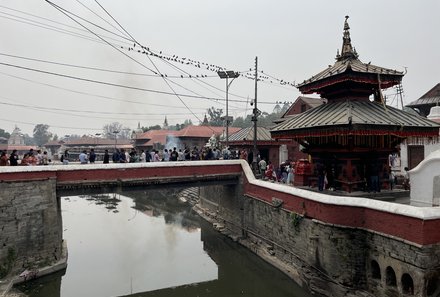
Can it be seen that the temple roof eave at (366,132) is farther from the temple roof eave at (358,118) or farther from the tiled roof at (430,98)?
the tiled roof at (430,98)

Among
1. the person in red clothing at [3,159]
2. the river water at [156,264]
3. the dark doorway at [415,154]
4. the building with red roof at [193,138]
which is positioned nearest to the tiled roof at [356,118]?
the river water at [156,264]

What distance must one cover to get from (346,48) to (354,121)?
5.58 meters

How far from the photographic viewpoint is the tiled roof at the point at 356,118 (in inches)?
481

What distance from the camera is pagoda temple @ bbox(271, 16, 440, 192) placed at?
12.6 meters

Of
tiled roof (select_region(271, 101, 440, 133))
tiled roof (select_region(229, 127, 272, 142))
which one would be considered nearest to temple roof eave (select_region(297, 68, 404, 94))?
tiled roof (select_region(271, 101, 440, 133))

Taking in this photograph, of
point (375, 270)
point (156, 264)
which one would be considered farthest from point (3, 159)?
point (375, 270)

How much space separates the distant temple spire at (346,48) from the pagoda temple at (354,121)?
56mm

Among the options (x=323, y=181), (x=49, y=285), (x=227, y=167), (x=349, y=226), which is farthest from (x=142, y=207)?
(x=349, y=226)

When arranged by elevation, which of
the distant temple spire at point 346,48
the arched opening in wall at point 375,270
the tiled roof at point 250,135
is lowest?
the arched opening in wall at point 375,270

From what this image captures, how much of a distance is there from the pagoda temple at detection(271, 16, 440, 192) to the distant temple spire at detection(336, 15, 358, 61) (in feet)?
0.18

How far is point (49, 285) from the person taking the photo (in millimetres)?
13891

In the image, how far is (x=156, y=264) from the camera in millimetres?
16750

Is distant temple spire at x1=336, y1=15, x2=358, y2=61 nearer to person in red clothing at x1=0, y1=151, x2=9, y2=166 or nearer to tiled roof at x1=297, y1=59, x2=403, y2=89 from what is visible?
tiled roof at x1=297, y1=59, x2=403, y2=89

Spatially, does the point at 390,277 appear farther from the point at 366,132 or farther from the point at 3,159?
the point at 3,159
